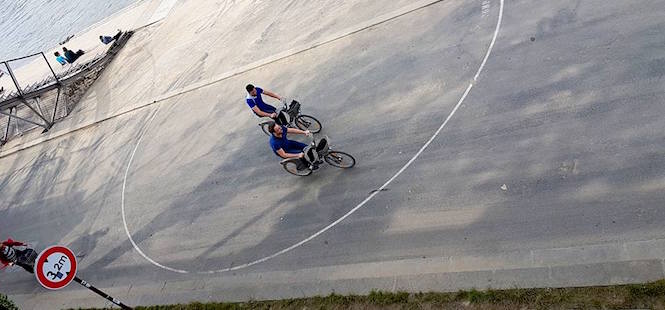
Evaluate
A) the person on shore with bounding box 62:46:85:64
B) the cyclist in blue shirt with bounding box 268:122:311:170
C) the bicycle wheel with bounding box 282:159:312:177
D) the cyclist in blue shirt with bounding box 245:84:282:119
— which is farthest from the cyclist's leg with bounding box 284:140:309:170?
the person on shore with bounding box 62:46:85:64

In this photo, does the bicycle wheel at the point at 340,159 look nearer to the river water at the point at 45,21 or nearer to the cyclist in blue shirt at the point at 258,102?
the cyclist in blue shirt at the point at 258,102

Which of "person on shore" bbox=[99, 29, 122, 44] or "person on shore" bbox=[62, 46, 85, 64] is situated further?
"person on shore" bbox=[62, 46, 85, 64]

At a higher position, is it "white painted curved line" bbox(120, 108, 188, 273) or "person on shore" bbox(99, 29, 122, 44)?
"person on shore" bbox(99, 29, 122, 44)

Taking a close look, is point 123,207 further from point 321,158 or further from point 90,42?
point 90,42

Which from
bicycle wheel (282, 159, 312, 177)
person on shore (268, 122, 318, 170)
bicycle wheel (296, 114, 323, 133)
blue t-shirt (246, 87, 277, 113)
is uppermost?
blue t-shirt (246, 87, 277, 113)

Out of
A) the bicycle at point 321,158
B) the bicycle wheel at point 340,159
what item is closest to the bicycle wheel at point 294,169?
the bicycle at point 321,158

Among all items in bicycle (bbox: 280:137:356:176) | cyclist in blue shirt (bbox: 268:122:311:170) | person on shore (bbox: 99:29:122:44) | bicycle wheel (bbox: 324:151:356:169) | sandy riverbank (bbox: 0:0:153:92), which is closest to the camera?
bicycle (bbox: 280:137:356:176)

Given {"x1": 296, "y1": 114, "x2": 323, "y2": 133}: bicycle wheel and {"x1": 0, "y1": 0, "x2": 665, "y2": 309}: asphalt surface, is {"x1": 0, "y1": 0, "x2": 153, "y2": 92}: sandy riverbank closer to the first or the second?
{"x1": 0, "y1": 0, "x2": 665, "y2": 309}: asphalt surface
